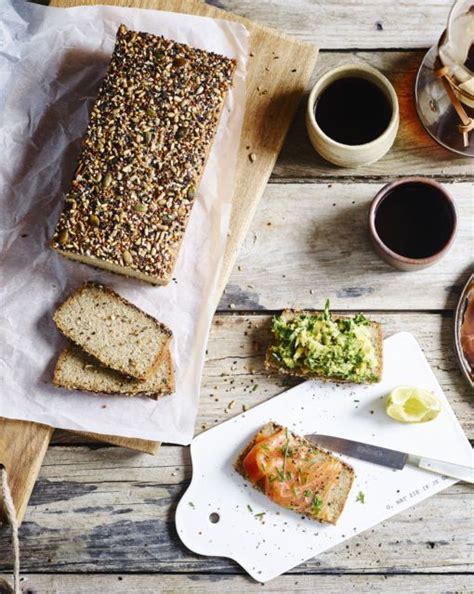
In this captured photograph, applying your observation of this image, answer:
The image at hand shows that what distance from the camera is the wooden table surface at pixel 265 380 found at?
8.02 ft

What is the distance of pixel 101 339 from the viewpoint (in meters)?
2.37

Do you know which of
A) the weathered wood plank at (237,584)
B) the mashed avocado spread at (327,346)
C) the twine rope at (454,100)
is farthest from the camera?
the weathered wood plank at (237,584)

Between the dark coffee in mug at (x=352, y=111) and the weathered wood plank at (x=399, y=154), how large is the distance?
0.51ft

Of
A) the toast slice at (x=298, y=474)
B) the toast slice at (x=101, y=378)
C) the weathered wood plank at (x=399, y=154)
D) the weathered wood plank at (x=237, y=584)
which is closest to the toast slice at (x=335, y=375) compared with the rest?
the toast slice at (x=298, y=474)

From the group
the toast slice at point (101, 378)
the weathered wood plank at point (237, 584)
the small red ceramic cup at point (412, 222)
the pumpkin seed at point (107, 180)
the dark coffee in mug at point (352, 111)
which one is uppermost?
the dark coffee in mug at point (352, 111)

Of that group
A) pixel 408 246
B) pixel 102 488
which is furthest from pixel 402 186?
pixel 102 488

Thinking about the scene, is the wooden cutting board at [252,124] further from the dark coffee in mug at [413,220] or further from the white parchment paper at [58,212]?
the dark coffee in mug at [413,220]

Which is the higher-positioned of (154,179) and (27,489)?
(154,179)

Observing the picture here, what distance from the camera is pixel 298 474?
2.34 metres

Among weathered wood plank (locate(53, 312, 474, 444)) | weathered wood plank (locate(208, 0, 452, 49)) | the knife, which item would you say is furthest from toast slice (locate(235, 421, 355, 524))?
weathered wood plank (locate(208, 0, 452, 49))

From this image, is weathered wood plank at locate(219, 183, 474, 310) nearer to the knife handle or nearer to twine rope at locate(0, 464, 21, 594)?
the knife handle

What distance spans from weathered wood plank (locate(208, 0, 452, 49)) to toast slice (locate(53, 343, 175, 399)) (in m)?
1.07

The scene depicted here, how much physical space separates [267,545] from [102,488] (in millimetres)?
530

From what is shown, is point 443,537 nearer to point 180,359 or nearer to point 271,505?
point 271,505
